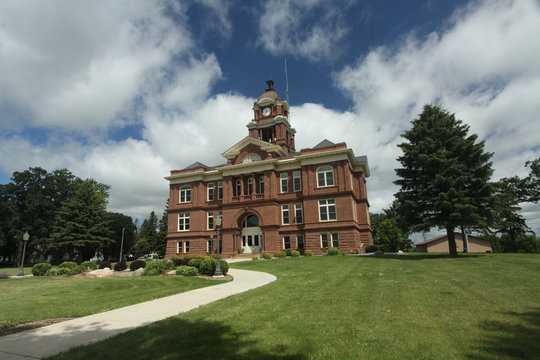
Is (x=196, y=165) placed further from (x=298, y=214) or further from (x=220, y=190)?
(x=298, y=214)

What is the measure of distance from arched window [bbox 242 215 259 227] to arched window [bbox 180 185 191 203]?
9771mm

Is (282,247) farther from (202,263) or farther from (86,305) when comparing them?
(86,305)

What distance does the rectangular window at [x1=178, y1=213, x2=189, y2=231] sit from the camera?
45881 mm

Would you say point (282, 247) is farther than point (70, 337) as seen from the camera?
Yes

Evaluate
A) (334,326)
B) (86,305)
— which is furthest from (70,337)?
(334,326)

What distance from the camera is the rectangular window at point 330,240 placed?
3641 centimetres

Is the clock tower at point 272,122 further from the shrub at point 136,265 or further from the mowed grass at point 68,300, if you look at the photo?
the mowed grass at point 68,300

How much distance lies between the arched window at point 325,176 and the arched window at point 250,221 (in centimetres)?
981

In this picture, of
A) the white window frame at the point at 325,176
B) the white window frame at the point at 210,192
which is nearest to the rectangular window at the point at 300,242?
the white window frame at the point at 325,176

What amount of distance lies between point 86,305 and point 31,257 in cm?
7002

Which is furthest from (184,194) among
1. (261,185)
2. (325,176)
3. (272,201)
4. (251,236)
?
(325,176)

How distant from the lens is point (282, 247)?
39.0m

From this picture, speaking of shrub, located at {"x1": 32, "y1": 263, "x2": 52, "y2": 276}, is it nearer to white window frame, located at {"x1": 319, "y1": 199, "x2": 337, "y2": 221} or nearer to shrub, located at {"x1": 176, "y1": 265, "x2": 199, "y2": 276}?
shrub, located at {"x1": 176, "y1": 265, "x2": 199, "y2": 276}

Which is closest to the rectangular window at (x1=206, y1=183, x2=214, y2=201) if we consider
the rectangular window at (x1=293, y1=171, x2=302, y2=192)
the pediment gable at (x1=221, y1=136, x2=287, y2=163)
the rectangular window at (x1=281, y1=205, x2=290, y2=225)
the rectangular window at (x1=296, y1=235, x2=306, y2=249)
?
the pediment gable at (x1=221, y1=136, x2=287, y2=163)
